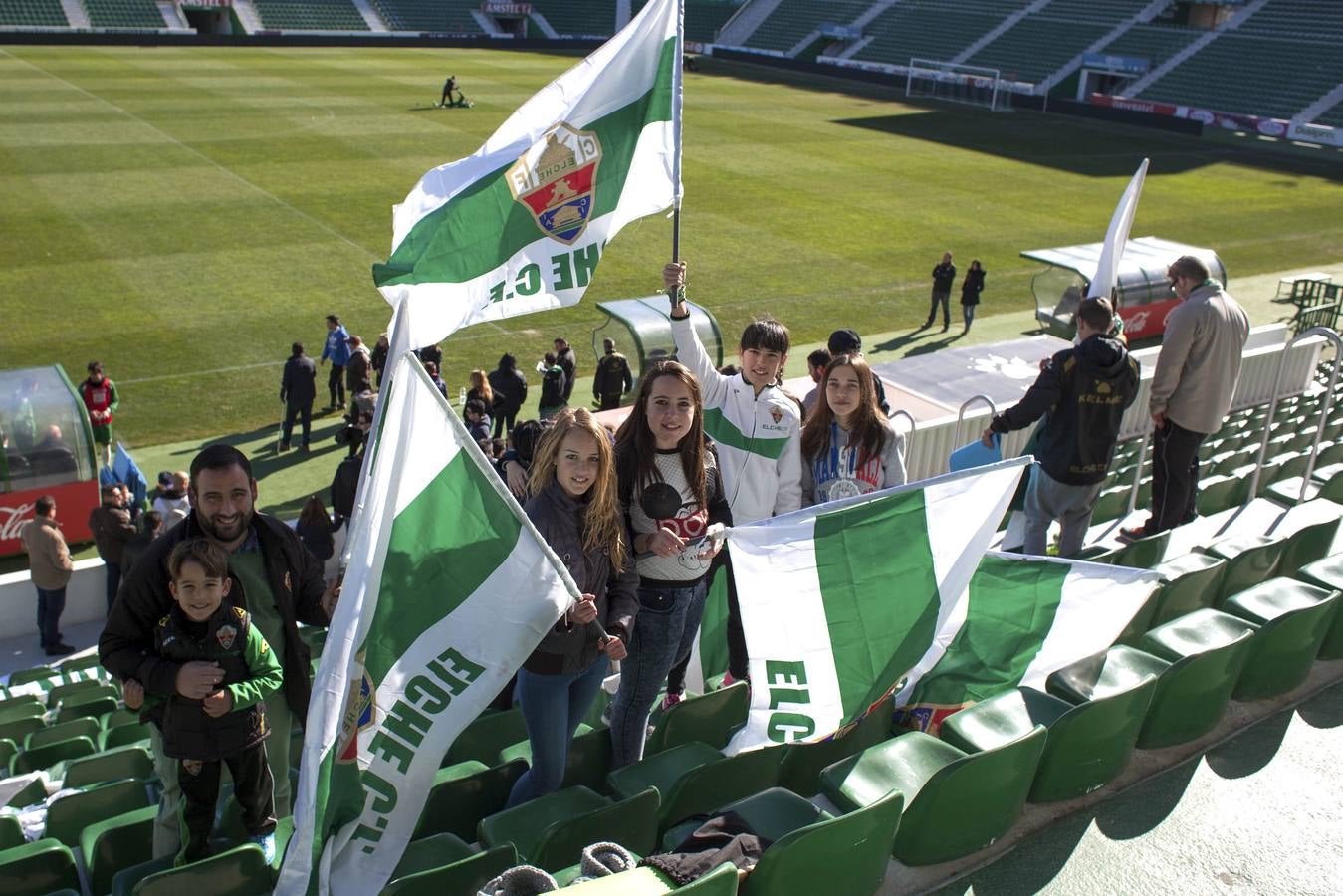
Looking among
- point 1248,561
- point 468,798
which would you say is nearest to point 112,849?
point 468,798

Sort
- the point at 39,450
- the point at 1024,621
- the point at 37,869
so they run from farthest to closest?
1. the point at 39,450
2. the point at 1024,621
3. the point at 37,869

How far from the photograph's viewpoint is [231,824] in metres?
3.99

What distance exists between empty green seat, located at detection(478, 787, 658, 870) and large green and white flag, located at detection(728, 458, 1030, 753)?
55 cm

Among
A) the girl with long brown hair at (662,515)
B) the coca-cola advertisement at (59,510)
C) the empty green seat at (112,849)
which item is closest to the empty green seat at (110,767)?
the empty green seat at (112,849)

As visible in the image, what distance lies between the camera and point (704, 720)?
4809 millimetres

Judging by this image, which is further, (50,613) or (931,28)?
(931,28)

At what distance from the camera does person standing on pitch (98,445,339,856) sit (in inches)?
140

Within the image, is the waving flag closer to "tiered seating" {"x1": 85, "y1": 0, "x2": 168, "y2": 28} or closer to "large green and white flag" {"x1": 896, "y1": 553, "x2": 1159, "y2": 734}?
"large green and white flag" {"x1": 896, "y1": 553, "x2": 1159, "y2": 734}

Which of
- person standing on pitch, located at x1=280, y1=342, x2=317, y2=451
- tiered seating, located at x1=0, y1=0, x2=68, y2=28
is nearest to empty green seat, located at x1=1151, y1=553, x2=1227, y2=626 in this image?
person standing on pitch, located at x1=280, y1=342, x2=317, y2=451

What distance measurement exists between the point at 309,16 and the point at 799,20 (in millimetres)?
24619

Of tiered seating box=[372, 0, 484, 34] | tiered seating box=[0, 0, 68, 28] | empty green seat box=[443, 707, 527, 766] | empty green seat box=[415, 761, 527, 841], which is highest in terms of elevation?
tiered seating box=[372, 0, 484, 34]

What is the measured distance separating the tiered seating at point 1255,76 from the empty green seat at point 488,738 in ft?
144

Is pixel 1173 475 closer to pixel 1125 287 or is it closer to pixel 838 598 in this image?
pixel 838 598

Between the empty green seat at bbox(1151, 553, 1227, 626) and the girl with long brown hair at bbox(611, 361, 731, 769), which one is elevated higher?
the girl with long brown hair at bbox(611, 361, 731, 769)
